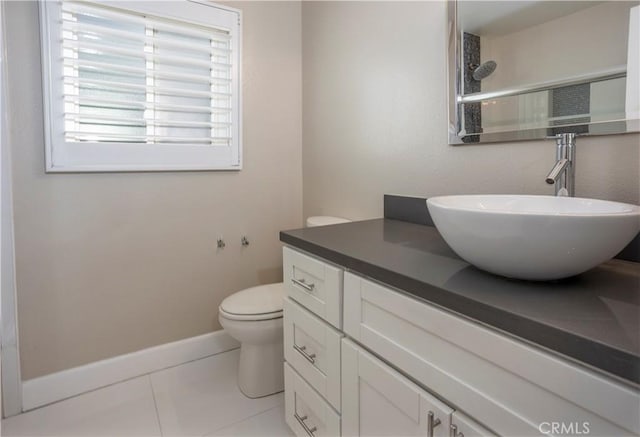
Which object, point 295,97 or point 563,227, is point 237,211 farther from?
point 563,227

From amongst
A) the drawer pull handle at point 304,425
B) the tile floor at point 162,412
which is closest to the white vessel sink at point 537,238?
the drawer pull handle at point 304,425

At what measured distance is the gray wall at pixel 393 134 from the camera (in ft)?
3.71

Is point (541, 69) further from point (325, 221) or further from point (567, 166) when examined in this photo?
point (325, 221)

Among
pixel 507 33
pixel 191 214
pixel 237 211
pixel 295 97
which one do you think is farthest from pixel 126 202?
pixel 507 33

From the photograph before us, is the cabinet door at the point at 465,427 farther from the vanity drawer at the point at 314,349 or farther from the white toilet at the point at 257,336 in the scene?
the white toilet at the point at 257,336

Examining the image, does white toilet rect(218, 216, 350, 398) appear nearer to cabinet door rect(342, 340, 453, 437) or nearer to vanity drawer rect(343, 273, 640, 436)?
cabinet door rect(342, 340, 453, 437)

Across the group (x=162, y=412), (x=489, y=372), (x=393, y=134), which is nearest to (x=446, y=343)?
(x=489, y=372)

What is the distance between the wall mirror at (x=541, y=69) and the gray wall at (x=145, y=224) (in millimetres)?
1167

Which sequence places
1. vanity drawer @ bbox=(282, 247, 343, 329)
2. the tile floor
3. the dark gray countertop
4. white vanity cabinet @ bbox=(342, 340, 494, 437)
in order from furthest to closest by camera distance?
the tile floor
vanity drawer @ bbox=(282, 247, 343, 329)
white vanity cabinet @ bbox=(342, 340, 494, 437)
the dark gray countertop

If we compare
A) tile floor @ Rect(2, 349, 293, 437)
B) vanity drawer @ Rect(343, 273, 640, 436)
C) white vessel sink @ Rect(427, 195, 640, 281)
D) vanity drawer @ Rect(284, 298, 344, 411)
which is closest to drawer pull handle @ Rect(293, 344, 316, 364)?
vanity drawer @ Rect(284, 298, 344, 411)

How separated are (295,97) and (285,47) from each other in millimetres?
296

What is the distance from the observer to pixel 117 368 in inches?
74.2

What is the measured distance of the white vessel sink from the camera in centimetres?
68

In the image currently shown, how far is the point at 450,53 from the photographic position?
1.38 metres
